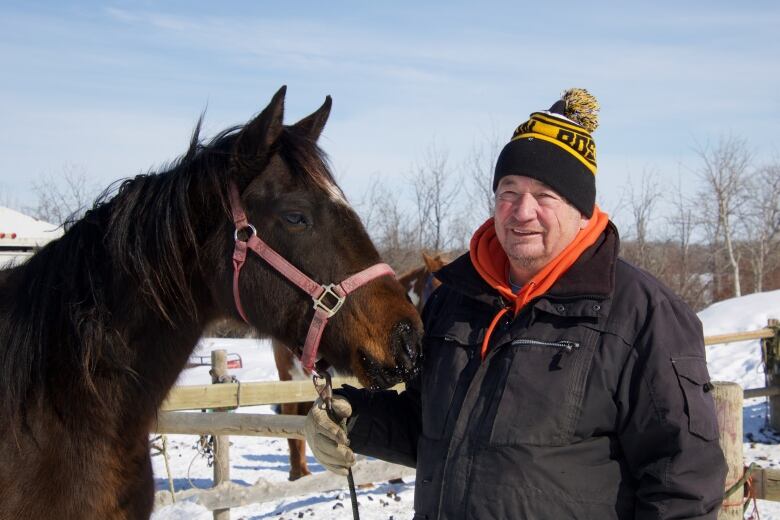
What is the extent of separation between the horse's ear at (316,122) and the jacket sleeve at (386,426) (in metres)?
1.04

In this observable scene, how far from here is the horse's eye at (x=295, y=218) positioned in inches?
93.0

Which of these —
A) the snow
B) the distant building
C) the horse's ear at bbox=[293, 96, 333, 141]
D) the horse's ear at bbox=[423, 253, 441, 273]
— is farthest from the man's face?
the snow

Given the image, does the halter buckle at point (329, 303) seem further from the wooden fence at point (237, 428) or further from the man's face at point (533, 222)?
the wooden fence at point (237, 428)

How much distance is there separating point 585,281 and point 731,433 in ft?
4.45

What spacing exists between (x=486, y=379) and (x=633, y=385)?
41 centimetres

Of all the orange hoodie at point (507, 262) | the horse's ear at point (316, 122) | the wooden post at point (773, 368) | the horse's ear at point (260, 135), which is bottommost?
the wooden post at point (773, 368)

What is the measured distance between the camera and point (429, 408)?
213 cm

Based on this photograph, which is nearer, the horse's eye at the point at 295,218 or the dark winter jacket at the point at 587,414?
the dark winter jacket at the point at 587,414

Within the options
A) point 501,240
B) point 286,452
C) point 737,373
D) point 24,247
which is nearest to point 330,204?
point 501,240

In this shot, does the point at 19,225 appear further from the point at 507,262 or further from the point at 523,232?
the point at 523,232

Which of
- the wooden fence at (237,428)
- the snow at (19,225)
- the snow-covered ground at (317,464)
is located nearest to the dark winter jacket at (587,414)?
the snow-covered ground at (317,464)

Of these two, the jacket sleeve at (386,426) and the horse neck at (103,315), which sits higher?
the horse neck at (103,315)

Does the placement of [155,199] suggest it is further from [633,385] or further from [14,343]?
[633,385]

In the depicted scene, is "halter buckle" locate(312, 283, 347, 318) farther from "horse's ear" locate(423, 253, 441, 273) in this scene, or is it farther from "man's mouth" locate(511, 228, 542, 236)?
"horse's ear" locate(423, 253, 441, 273)
